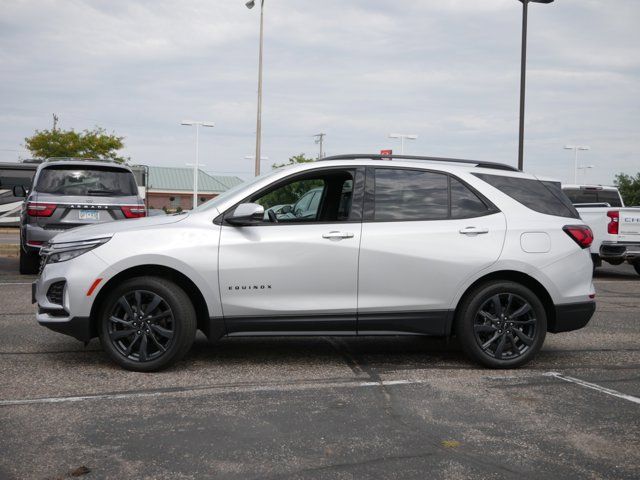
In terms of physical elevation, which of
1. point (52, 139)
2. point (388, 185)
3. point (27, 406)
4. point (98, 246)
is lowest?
point (27, 406)

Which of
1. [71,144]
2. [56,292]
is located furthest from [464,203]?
[71,144]

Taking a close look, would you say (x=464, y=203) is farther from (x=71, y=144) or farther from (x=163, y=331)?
(x=71, y=144)

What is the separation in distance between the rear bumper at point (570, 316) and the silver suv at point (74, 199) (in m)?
7.21

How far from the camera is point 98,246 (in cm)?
559

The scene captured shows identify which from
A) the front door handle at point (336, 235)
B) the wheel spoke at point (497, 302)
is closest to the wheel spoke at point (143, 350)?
the front door handle at point (336, 235)

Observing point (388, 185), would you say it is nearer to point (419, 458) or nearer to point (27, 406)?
point (419, 458)

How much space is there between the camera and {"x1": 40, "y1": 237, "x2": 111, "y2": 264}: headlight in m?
5.61

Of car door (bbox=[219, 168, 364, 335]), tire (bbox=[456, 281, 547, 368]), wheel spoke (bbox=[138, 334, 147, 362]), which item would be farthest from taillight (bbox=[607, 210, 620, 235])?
wheel spoke (bbox=[138, 334, 147, 362])

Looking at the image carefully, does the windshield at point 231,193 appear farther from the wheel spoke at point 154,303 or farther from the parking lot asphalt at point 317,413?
the parking lot asphalt at point 317,413

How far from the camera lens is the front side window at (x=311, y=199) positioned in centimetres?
596

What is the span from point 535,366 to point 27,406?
396 centimetres

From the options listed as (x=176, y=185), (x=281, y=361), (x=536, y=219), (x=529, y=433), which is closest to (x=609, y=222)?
(x=536, y=219)

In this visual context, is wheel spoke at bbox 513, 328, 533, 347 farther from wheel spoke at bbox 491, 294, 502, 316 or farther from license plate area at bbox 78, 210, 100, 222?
license plate area at bbox 78, 210, 100, 222

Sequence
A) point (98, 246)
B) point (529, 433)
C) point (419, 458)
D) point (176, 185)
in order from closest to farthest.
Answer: point (419, 458) → point (529, 433) → point (98, 246) → point (176, 185)
